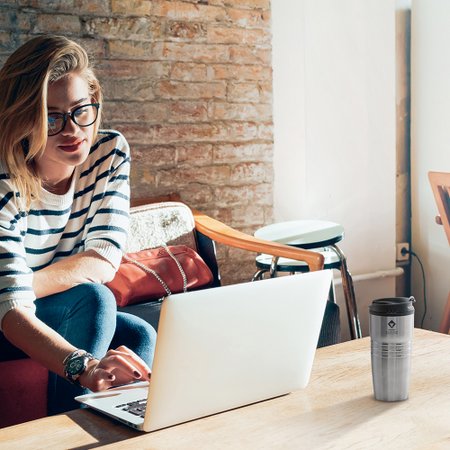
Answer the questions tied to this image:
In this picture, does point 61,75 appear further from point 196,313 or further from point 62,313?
point 196,313

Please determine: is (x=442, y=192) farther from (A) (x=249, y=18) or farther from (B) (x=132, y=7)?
(B) (x=132, y=7)

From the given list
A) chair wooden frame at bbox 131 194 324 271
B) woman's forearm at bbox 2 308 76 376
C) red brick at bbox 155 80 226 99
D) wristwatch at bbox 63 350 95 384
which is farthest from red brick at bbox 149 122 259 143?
wristwatch at bbox 63 350 95 384

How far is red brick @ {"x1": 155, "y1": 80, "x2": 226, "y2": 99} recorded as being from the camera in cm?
325

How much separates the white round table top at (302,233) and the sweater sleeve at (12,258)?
1.22m

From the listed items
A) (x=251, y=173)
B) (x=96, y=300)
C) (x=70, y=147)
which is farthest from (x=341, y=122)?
(x=96, y=300)

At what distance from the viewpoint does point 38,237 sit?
6.97ft

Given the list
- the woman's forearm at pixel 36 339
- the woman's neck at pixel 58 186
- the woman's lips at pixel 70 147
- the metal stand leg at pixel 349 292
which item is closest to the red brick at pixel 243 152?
the metal stand leg at pixel 349 292

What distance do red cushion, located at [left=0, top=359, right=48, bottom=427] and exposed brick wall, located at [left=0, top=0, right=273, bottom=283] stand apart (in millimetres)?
1247

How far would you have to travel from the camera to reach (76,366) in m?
1.53

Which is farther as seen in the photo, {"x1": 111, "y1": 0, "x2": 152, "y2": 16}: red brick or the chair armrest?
{"x1": 111, "y1": 0, "x2": 152, "y2": 16}: red brick

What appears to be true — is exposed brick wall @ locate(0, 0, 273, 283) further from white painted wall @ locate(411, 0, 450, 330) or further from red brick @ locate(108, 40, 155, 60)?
white painted wall @ locate(411, 0, 450, 330)

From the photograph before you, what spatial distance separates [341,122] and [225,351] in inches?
105

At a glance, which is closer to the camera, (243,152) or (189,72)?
(189,72)

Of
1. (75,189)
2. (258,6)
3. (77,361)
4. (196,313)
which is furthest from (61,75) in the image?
(258,6)
